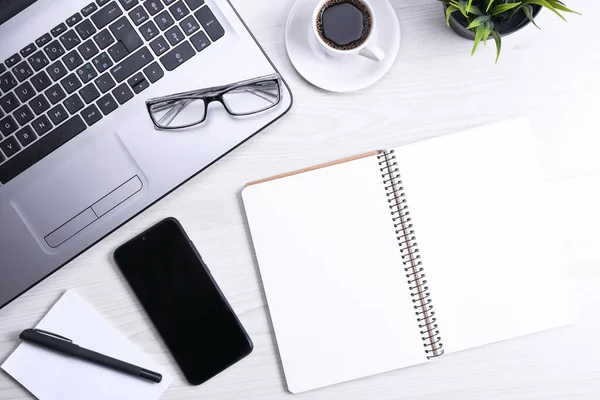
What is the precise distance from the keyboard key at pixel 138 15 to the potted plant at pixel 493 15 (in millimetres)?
347

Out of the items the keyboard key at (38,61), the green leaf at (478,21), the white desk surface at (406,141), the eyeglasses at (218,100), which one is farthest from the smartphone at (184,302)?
the green leaf at (478,21)

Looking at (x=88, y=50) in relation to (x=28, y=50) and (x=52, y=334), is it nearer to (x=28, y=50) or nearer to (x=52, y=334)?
(x=28, y=50)

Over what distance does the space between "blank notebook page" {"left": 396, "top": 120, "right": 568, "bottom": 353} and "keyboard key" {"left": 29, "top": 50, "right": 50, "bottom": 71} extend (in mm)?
452

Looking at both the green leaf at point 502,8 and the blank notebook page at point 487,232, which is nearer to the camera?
the green leaf at point 502,8

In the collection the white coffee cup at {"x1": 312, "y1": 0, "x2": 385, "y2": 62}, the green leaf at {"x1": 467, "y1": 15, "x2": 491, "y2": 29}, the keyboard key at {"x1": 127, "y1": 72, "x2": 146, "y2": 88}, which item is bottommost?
the green leaf at {"x1": 467, "y1": 15, "x2": 491, "y2": 29}

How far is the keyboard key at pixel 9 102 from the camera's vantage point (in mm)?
656

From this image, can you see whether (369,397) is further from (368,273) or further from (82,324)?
(82,324)

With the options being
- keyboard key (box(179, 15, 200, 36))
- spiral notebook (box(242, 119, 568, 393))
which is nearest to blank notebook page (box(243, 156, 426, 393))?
spiral notebook (box(242, 119, 568, 393))

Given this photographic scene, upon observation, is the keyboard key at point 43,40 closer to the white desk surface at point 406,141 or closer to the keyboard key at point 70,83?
the keyboard key at point 70,83

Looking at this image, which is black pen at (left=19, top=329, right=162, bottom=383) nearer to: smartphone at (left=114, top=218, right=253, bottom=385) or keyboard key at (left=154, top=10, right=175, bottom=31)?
smartphone at (left=114, top=218, right=253, bottom=385)

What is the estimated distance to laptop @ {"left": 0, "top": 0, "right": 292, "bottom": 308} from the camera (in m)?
0.66

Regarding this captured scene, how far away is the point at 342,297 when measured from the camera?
2.34ft

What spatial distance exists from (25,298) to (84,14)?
1.17 feet

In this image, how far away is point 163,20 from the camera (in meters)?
0.67
